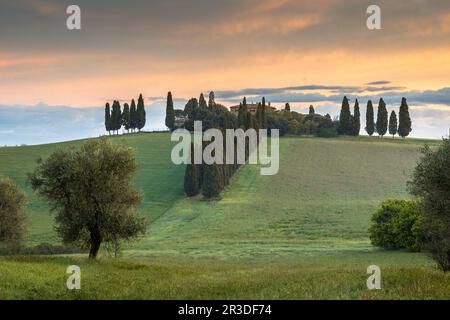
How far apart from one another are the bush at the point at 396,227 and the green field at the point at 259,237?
2914mm

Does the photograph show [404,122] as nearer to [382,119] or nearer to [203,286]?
[382,119]

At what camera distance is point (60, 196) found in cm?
4572

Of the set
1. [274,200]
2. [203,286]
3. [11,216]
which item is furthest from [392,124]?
[203,286]

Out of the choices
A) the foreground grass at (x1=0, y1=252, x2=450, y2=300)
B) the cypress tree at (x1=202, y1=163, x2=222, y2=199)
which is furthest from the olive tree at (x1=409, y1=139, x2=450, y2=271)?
the cypress tree at (x1=202, y1=163, x2=222, y2=199)

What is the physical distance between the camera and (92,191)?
148ft

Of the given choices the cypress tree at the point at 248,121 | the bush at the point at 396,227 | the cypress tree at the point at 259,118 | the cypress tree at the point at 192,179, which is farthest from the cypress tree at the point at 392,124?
the bush at the point at 396,227

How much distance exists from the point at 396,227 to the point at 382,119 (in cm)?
12538

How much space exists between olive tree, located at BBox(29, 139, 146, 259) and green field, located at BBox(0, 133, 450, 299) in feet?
8.39

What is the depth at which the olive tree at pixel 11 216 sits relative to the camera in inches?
2344

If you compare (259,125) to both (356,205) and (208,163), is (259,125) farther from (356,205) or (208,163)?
(356,205)

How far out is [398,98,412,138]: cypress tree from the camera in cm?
19100
